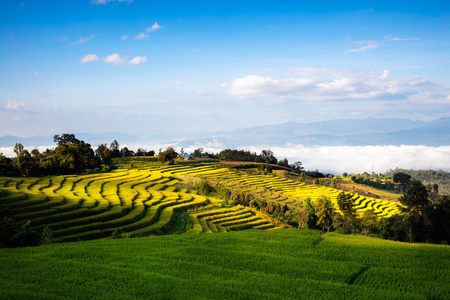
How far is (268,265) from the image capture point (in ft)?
53.5

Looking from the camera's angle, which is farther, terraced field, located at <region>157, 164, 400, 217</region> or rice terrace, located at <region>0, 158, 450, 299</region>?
terraced field, located at <region>157, 164, 400, 217</region>

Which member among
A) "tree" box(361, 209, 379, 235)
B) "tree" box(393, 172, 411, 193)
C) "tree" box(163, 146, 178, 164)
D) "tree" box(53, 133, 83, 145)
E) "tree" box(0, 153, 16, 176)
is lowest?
"tree" box(361, 209, 379, 235)

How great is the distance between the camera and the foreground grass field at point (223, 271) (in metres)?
12.2

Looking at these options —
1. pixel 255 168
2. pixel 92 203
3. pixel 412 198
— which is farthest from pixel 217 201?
pixel 255 168

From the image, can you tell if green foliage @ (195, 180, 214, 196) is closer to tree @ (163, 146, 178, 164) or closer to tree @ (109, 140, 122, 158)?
tree @ (163, 146, 178, 164)

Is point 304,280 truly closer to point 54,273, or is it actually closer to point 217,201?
point 54,273

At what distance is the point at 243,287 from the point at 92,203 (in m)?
24.2

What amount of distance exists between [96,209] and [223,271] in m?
19.6

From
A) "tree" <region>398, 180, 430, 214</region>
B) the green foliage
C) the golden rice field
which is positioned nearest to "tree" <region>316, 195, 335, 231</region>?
the golden rice field

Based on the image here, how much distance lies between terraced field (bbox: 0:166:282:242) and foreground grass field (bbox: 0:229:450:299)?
322 inches

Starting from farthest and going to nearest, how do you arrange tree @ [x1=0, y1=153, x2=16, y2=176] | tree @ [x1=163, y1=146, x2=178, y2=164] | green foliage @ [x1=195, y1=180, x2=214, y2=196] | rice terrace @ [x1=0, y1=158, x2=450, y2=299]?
tree @ [x1=163, y1=146, x2=178, y2=164] < green foliage @ [x1=195, y1=180, x2=214, y2=196] < tree @ [x1=0, y1=153, x2=16, y2=176] < rice terrace @ [x1=0, y1=158, x2=450, y2=299]

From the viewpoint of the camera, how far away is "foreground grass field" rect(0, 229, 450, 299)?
482 inches

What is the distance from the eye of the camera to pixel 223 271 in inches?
598

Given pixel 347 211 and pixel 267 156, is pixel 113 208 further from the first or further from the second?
pixel 267 156
